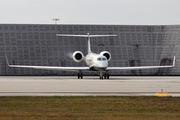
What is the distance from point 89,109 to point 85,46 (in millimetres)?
56019

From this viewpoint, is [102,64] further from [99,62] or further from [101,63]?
[99,62]

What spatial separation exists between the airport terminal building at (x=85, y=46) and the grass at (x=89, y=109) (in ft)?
166

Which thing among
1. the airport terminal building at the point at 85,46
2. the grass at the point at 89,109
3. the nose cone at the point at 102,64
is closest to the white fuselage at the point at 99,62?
the nose cone at the point at 102,64

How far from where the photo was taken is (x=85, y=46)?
226ft

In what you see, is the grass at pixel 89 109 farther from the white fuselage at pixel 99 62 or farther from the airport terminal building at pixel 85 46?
the airport terminal building at pixel 85 46

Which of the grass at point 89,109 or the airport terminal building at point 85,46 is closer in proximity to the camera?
the grass at point 89,109

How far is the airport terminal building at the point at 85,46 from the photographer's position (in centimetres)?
6625

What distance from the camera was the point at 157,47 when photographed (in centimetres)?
6956

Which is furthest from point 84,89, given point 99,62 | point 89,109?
point 99,62

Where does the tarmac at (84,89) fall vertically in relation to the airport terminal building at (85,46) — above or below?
below

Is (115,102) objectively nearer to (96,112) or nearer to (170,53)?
(96,112)

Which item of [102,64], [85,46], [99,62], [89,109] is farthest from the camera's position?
[85,46]

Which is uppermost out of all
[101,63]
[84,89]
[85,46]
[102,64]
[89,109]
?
[85,46]

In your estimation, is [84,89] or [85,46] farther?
[85,46]
